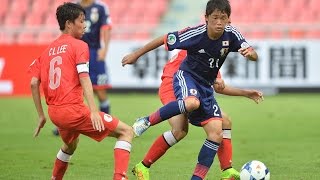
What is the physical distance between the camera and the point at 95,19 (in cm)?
1334

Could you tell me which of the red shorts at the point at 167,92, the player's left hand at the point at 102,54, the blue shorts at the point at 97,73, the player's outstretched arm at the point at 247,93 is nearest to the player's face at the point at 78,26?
the red shorts at the point at 167,92

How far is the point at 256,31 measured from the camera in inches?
893

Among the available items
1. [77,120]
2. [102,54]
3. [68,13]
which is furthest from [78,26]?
[102,54]

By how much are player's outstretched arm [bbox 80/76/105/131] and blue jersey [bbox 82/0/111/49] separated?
19.7ft

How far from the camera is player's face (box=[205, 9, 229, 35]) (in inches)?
311

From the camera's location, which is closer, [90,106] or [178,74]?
[90,106]

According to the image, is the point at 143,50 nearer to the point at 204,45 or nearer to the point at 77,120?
the point at 204,45

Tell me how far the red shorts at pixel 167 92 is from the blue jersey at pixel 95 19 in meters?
4.48

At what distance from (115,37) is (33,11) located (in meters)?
4.74

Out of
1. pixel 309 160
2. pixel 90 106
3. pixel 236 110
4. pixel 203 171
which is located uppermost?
pixel 90 106

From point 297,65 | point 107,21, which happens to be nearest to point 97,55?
point 107,21

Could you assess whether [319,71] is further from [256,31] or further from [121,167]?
[121,167]

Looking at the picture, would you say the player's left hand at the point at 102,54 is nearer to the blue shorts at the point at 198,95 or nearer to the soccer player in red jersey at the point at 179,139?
the soccer player in red jersey at the point at 179,139

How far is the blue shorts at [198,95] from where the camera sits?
8016mm
